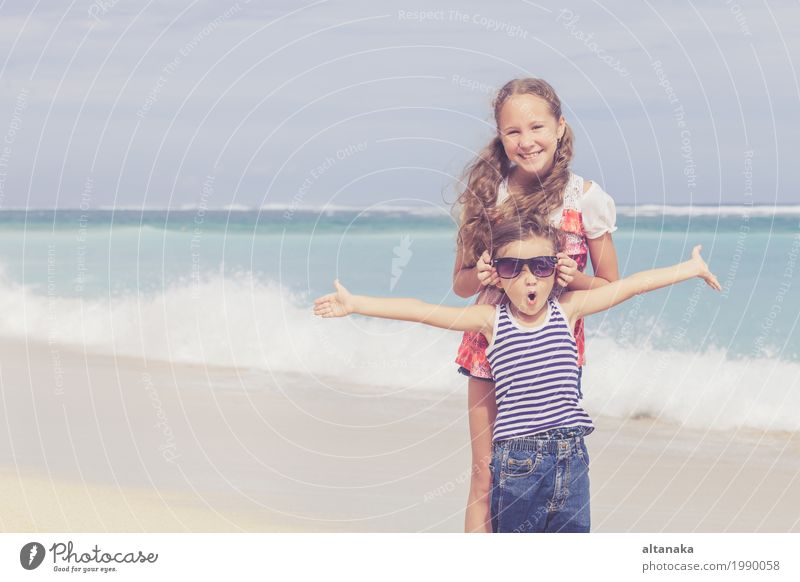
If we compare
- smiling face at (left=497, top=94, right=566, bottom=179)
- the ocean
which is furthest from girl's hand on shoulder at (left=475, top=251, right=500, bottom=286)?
the ocean

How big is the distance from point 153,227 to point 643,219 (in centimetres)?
876

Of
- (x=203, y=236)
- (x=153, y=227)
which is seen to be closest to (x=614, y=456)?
(x=203, y=236)

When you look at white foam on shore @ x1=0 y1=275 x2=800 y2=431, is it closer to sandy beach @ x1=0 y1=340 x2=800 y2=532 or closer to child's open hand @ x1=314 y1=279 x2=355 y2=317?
sandy beach @ x1=0 y1=340 x2=800 y2=532

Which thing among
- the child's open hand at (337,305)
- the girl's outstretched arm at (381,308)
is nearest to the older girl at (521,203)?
the girl's outstretched arm at (381,308)

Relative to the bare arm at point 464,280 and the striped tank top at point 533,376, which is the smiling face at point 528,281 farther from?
the bare arm at point 464,280

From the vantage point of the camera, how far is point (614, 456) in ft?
35.0

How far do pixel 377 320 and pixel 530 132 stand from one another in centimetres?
773

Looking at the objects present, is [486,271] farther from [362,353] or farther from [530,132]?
[362,353]

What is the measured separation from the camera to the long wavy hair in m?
6.44

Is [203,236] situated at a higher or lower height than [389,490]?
higher

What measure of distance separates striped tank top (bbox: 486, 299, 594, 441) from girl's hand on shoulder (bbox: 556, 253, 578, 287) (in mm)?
177

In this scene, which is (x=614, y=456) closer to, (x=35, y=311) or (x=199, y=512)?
(x=199, y=512)

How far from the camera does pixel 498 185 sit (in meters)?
6.57

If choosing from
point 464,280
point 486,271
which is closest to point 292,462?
point 464,280
